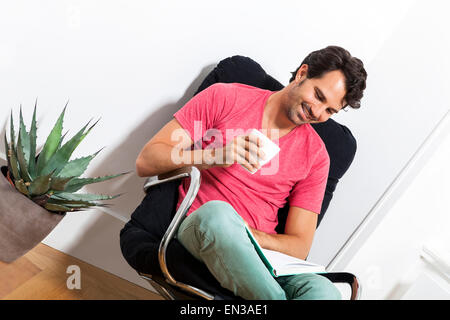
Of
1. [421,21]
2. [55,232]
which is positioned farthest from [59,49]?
[421,21]

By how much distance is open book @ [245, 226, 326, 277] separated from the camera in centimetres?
117

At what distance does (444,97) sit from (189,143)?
113 centimetres

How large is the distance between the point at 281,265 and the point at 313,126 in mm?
720

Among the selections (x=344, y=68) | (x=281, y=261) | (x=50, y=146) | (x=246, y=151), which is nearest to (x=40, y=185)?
(x=50, y=146)

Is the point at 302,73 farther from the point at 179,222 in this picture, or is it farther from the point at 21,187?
the point at 21,187

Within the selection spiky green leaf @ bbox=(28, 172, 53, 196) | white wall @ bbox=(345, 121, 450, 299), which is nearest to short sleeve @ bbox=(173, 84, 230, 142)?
spiky green leaf @ bbox=(28, 172, 53, 196)

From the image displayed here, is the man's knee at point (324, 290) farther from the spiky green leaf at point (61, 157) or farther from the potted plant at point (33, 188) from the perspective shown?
the spiky green leaf at point (61, 157)

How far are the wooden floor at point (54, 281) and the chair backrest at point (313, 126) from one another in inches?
30.0

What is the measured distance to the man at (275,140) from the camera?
1.48m

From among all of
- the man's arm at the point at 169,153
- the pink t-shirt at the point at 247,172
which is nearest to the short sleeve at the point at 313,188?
the pink t-shirt at the point at 247,172

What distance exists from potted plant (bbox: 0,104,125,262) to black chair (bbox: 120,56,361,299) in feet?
0.75

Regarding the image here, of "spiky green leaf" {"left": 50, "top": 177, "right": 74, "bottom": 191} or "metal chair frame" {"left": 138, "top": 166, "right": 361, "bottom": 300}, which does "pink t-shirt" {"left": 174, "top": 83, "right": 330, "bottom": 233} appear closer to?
"metal chair frame" {"left": 138, "top": 166, "right": 361, "bottom": 300}

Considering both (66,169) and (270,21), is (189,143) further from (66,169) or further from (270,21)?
(270,21)
